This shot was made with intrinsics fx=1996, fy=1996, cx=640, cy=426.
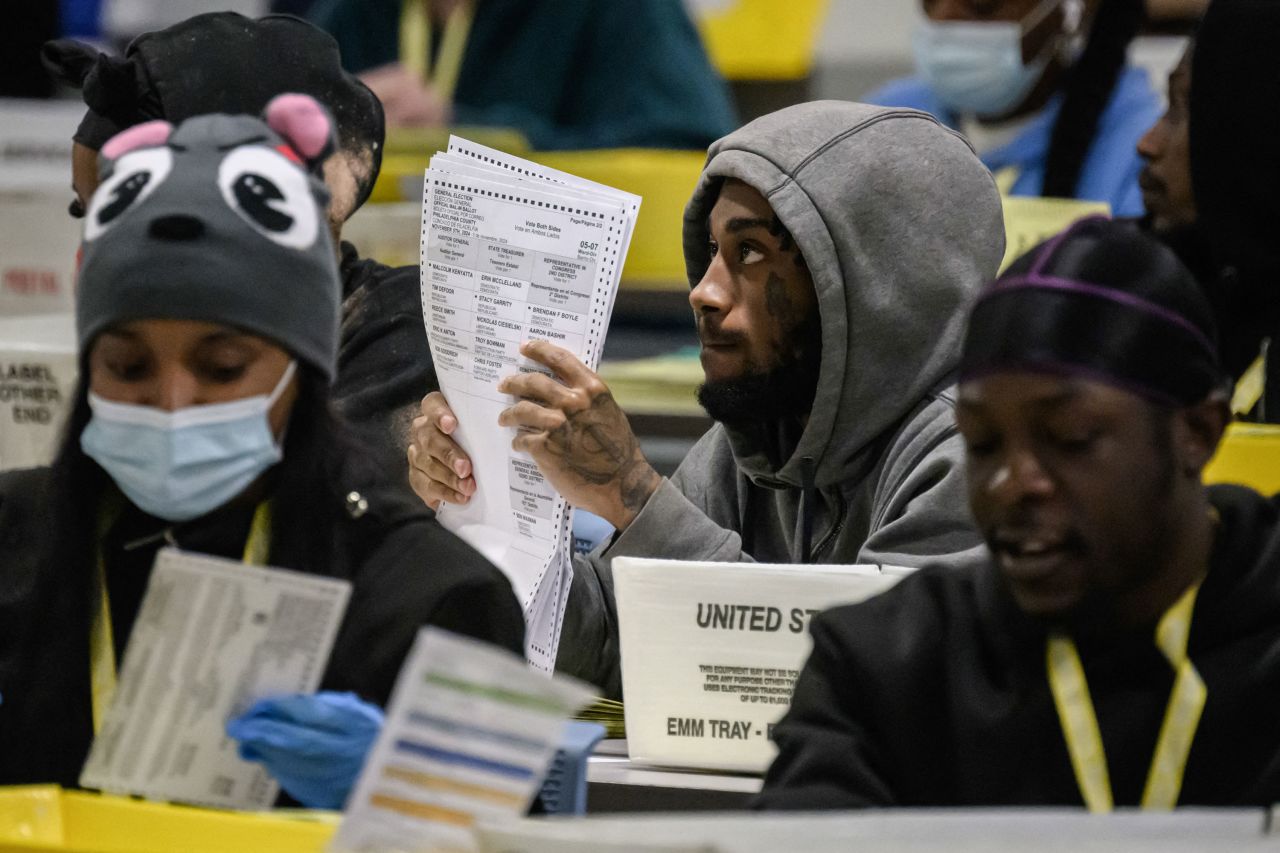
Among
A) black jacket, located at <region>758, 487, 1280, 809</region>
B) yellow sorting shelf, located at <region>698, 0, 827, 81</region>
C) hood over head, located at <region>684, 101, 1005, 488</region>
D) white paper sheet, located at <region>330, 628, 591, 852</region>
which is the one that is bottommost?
yellow sorting shelf, located at <region>698, 0, 827, 81</region>

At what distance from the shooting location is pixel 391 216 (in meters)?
4.16

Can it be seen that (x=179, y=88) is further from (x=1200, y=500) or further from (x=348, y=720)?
(x=1200, y=500)

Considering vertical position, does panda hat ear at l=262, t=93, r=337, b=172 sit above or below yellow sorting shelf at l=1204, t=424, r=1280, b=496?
above

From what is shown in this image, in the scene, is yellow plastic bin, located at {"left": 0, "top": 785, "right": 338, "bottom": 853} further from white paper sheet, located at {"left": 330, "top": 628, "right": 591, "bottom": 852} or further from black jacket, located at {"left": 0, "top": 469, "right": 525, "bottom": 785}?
black jacket, located at {"left": 0, "top": 469, "right": 525, "bottom": 785}

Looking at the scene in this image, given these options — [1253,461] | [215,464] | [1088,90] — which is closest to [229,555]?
[215,464]

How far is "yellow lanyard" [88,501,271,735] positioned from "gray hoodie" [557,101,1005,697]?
775mm

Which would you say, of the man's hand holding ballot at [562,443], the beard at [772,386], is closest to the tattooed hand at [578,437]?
the man's hand holding ballot at [562,443]

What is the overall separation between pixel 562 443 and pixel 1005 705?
84 centimetres

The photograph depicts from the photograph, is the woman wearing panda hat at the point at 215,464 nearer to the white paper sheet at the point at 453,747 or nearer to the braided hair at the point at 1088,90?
the white paper sheet at the point at 453,747

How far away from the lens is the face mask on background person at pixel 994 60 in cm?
505

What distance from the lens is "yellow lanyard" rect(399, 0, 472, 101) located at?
18.6 feet

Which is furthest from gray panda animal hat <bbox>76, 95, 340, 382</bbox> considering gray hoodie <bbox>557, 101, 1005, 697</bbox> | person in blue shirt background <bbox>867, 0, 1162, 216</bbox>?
A: person in blue shirt background <bbox>867, 0, 1162, 216</bbox>

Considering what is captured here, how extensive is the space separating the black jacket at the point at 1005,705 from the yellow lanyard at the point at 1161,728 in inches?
0.5

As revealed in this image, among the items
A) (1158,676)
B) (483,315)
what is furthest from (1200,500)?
(483,315)
